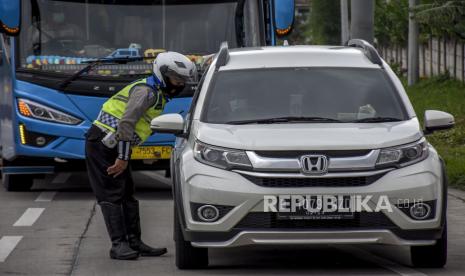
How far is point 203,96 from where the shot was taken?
10.5 m

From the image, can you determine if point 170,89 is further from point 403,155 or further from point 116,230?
point 403,155

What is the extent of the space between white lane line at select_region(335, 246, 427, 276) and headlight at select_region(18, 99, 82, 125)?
527 cm

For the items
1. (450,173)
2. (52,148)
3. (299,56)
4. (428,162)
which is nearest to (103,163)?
(299,56)

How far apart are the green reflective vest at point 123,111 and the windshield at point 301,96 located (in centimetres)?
40

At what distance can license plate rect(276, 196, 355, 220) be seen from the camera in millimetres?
9312

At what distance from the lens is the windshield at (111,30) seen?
52.4 feet

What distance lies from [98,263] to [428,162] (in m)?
2.48

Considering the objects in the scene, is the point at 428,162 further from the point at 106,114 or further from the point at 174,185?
the point at 106,114

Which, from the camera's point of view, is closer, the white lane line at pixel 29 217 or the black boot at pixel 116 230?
the black boot at pixel 116 230

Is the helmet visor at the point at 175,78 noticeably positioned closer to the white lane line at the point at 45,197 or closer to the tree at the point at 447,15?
the white lane line at the point at 45,197

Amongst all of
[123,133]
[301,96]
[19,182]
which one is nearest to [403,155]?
[301,96]

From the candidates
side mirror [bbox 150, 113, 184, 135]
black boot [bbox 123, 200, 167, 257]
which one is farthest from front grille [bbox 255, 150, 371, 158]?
black boot [bbox 123, 200, 167, 257]

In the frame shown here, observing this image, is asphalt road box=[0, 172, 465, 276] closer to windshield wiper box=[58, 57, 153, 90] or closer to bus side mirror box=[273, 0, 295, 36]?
windshield wiper box=[58, 57, 153, 90]

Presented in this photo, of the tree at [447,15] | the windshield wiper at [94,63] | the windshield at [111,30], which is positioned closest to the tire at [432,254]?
the windshield at [111,30]
